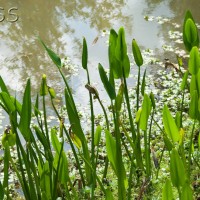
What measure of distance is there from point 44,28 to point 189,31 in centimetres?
317

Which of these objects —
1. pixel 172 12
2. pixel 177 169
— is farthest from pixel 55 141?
pixel 172 12

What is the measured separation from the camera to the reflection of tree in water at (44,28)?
3.96 metres

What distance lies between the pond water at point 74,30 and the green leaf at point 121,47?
1720 millimetres

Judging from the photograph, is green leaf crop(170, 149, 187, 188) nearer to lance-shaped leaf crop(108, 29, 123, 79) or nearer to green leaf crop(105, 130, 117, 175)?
green leaf crop(105, 130, 117, 175)

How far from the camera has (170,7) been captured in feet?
16.2

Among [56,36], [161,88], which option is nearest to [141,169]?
[161,88]

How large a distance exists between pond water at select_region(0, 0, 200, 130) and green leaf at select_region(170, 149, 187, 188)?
2.08 m

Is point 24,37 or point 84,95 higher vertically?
point 24,37

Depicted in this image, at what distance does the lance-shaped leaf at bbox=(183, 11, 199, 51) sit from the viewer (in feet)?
5.17

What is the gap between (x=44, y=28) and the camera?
4.61 meters

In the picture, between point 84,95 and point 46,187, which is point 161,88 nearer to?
point 84,95

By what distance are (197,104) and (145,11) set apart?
11.6 ft

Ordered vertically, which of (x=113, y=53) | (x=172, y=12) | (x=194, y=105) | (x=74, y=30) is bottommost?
(x=194, y=105)

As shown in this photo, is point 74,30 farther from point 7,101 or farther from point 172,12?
point 7,101
